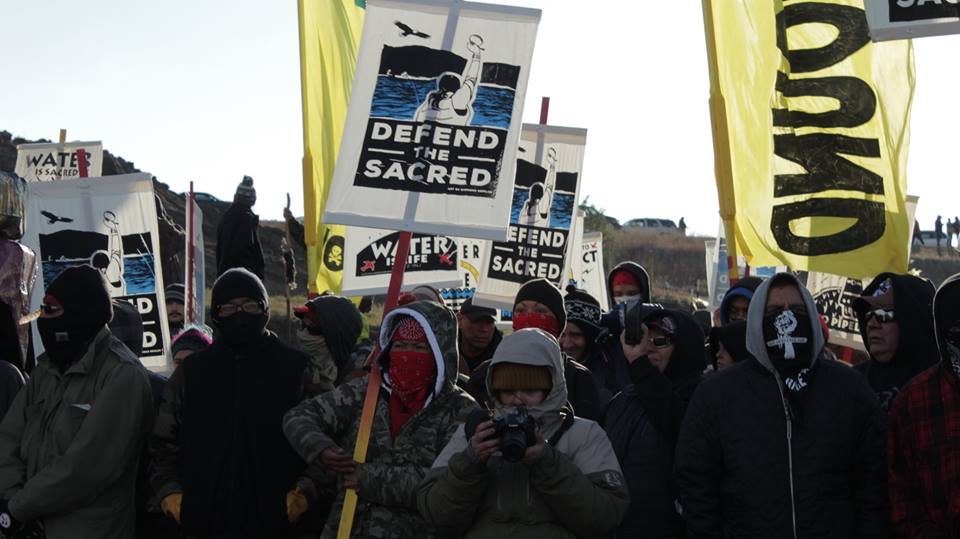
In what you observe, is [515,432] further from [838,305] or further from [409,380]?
[838,305]

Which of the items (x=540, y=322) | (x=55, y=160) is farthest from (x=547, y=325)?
(x=55, y=160)

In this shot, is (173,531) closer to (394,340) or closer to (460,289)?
(394,340)

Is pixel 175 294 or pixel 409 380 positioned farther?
pixel 175 294

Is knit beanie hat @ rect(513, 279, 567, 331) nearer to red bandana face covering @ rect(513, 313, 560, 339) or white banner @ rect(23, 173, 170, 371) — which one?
red bandana face covering @ rect(513, 313, 560, 339)

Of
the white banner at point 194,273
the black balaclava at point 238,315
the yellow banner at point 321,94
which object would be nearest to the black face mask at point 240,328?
the black balaclava at point 238,315

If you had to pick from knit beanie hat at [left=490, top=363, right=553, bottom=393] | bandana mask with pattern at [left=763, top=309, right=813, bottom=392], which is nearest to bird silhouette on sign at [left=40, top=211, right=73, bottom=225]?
knit beanie hat at [left=490, top=363, right=553, bottom=393]

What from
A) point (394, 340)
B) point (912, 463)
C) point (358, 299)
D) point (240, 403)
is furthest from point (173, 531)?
point (358, 299)

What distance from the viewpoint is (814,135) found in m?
8.09

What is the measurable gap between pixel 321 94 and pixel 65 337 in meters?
5.16

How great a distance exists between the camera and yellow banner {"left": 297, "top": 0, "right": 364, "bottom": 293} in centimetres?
1042

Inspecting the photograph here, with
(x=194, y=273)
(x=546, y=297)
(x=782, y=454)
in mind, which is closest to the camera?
(x=782, y=454)

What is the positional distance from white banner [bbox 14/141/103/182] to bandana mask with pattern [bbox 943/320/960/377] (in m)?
12.1

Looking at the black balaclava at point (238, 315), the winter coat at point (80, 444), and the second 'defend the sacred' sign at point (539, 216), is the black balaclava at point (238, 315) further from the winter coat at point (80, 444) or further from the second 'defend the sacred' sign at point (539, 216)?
the second 'defend the sacred' sign at point (539, 216)

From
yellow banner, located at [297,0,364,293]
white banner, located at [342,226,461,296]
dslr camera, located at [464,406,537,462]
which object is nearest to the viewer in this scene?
dslr camera, located at [464,406,537,462]
